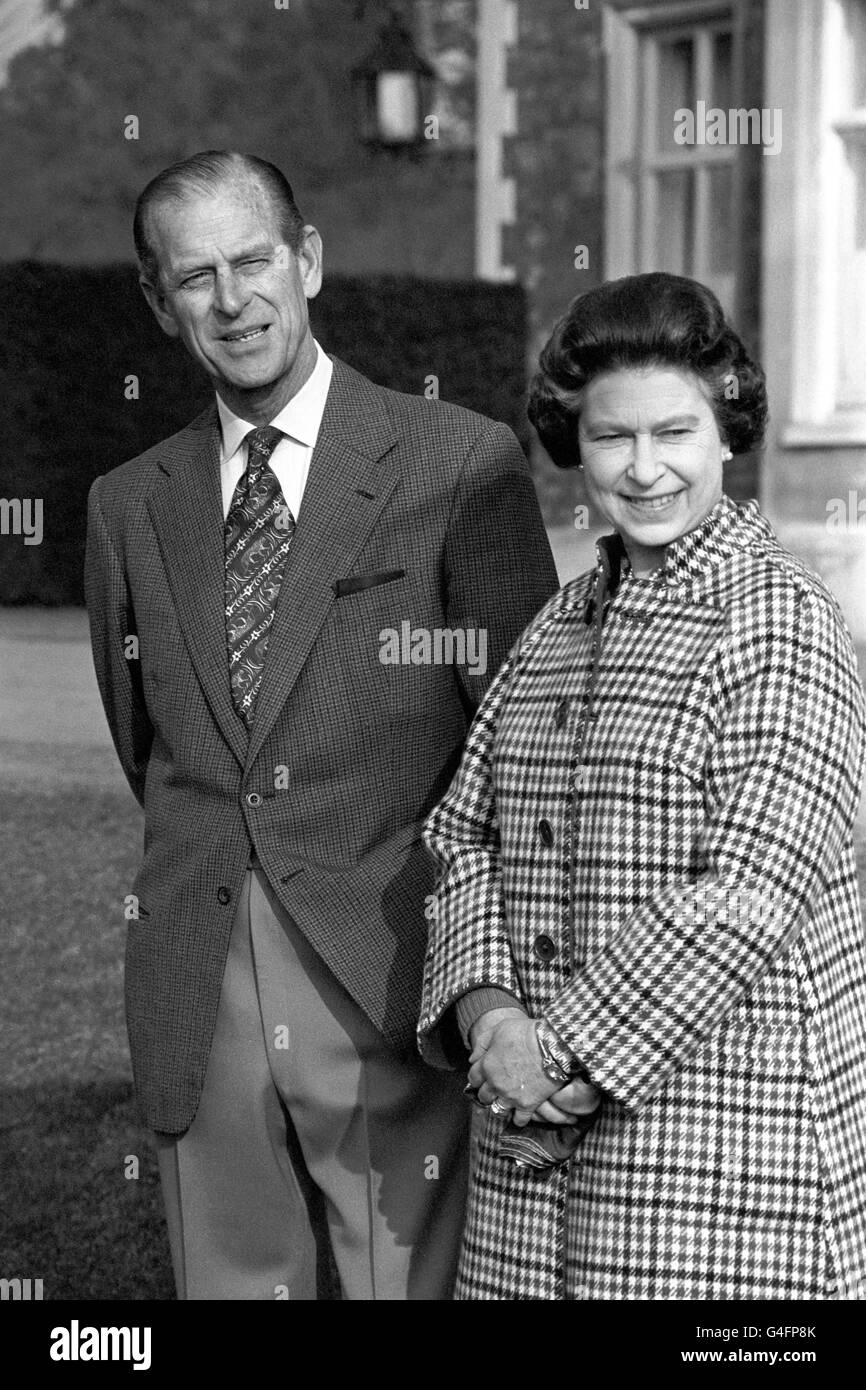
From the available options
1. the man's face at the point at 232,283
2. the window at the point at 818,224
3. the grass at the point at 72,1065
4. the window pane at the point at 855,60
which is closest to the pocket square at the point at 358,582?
the man's face at the point at 232,283

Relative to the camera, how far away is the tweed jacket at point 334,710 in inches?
104

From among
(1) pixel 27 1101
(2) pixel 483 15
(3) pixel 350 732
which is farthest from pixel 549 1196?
(2) pixel 483 15

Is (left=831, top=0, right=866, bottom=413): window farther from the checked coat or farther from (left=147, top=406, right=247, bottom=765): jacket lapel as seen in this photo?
the checked coat

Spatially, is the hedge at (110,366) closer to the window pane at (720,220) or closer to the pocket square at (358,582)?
the window pane at (720,220)

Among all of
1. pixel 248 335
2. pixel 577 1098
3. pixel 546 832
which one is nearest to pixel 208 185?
pixel 248 335

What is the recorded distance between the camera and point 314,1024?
8.70 feet

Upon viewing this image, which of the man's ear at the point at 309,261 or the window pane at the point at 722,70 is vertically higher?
the window pane at the point at 722,70

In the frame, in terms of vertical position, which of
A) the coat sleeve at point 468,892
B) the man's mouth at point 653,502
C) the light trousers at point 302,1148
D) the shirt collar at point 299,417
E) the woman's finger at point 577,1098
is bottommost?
the light trousers at point 302,1148

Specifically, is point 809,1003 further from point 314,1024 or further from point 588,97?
point 588,97

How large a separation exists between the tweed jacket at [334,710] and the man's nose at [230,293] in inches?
8.9

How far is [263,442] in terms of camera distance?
2764 mm

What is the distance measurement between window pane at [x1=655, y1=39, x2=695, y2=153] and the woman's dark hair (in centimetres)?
854

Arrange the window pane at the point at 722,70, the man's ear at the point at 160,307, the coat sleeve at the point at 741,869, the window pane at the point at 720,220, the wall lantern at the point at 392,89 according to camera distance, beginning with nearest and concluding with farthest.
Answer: the coat sleeve at the point at 741,869, the man's ear at the point at 160,307, the window pane at the point at 722,70, the window pane at the point at 720,220, the wall lantern at the point at 392,89

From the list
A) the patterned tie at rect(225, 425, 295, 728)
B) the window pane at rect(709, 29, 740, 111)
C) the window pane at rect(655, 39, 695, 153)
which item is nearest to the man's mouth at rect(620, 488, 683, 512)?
the patterned tie at rect(225, 425, 295, 728)
